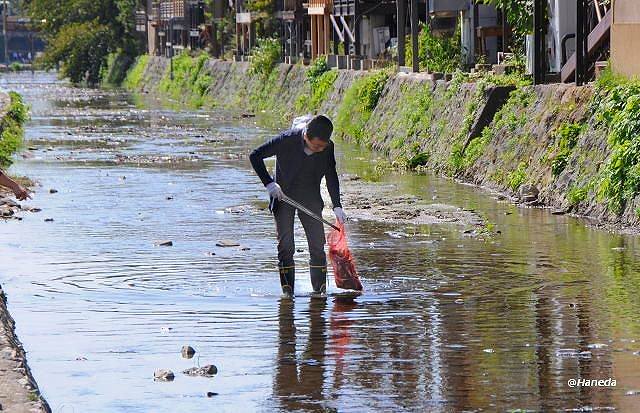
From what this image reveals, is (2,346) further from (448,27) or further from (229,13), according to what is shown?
(229,13)

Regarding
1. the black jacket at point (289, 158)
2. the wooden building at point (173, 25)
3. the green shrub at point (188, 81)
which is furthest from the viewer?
the wooden building at point (173, 25)

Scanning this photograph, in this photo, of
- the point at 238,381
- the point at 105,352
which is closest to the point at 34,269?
the point at 105,352

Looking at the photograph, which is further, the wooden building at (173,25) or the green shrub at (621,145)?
the wooden building at (173,25)

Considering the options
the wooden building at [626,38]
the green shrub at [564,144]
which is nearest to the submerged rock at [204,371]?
the green shrub at [564,144]

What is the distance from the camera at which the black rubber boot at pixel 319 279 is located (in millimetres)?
13891

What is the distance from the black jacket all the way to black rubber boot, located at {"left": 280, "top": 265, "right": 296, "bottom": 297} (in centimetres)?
72

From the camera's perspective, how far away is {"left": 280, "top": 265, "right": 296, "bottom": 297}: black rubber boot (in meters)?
13.8

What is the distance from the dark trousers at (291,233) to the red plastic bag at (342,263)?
136 mm

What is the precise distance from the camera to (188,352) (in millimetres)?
11078

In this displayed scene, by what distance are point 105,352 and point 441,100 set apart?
21818 mm

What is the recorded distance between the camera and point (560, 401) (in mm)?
9203

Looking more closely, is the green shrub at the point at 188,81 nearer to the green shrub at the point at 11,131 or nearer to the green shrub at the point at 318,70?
the green shrub at the point at 318,70

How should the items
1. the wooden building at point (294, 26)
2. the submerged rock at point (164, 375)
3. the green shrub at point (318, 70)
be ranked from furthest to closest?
the wooden building at point (294, 26) < the green shrub at point (318, 70) < the submerged rock at point (164, 375)

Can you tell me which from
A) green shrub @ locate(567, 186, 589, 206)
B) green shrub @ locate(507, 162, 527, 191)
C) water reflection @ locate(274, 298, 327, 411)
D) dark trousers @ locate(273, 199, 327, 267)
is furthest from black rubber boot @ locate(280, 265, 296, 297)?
green shrub @ locate(507, 162, 527, 191)
